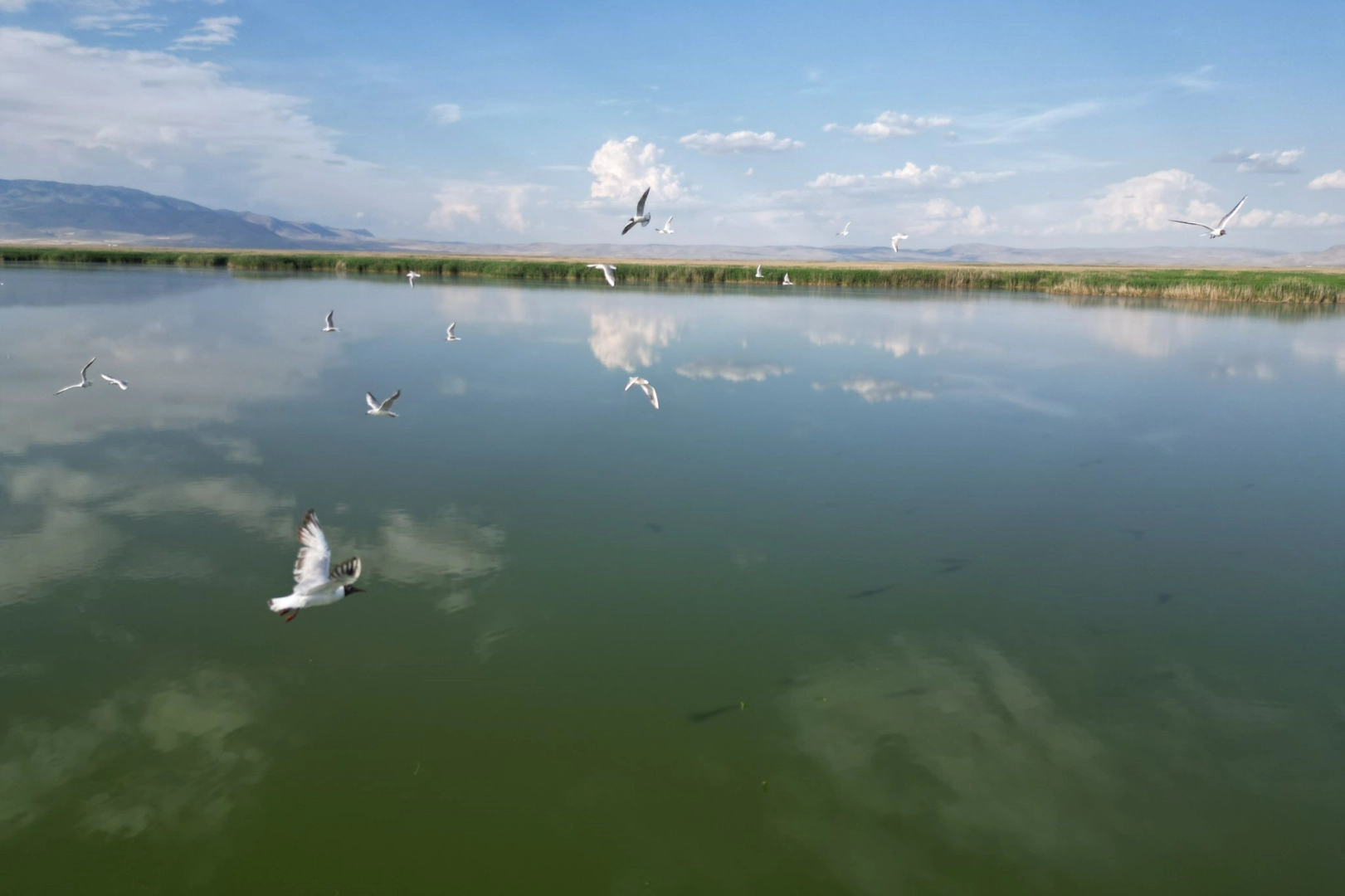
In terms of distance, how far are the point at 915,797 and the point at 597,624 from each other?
10.8ft

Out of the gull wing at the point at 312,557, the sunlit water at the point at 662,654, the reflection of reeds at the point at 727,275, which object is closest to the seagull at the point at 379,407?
the sunlit water at the point at 662,654

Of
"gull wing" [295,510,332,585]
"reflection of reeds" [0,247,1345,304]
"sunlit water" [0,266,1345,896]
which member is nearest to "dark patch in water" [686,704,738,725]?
"sunlit water" [0,266,1345,896]

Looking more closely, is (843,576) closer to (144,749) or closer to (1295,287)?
(144,749)

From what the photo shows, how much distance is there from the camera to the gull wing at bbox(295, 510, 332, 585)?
646 centimetres

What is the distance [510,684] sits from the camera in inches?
259

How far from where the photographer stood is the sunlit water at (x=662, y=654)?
5.03 metres

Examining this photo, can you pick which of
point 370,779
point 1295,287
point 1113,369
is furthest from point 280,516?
point 1295,287

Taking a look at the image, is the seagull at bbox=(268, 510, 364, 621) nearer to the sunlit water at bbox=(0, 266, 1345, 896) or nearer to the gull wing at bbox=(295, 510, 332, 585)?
Answer: the gull wing at bbox=(295, 510, 332, 585)

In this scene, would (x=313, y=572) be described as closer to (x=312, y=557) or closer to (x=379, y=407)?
(x=312, y=557)

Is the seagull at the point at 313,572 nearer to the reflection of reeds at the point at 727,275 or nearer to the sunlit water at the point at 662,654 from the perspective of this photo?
the sunlit water at the point at 662,654

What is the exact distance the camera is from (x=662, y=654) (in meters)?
7.10

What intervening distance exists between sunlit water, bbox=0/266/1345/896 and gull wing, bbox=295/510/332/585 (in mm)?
874

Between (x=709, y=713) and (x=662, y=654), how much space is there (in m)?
0.94

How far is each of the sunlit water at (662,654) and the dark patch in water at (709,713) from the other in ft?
0.08
